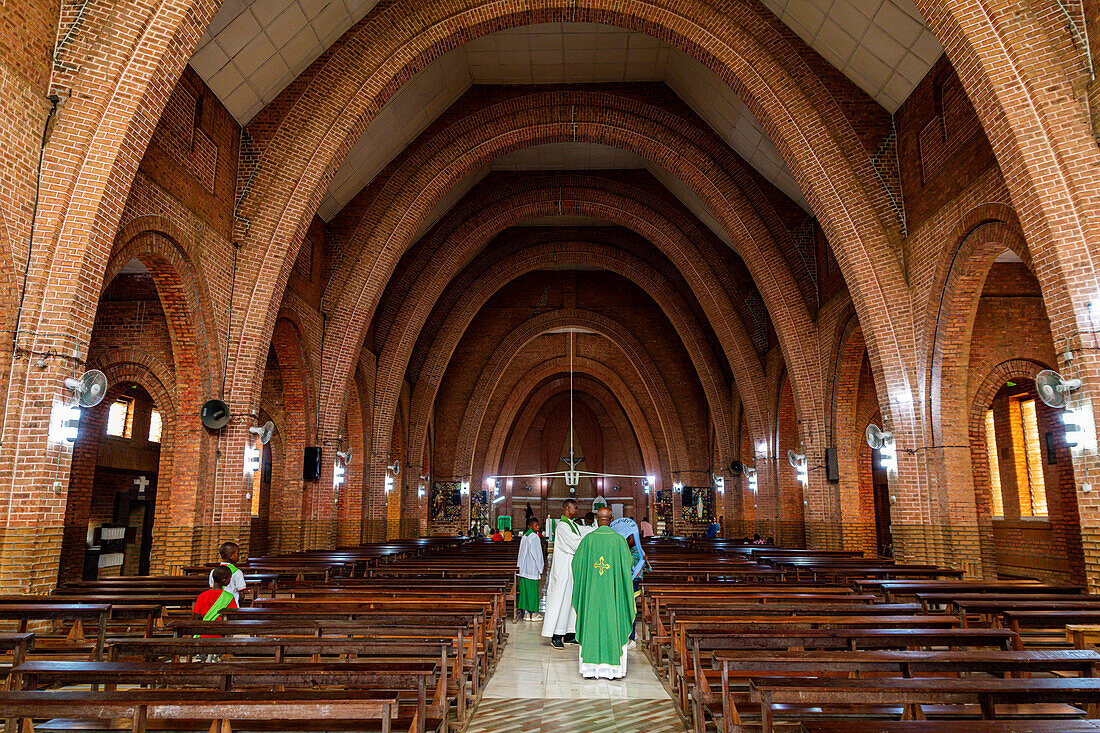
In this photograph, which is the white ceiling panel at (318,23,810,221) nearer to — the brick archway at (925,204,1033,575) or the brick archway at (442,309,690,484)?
the brick archway at (925,204,1033,575)

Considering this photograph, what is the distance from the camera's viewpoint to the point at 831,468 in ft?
48.4

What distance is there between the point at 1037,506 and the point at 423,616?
14.6 metres

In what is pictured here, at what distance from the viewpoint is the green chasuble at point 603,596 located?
6.48 metres

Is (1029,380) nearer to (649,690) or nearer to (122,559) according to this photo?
(649,690)

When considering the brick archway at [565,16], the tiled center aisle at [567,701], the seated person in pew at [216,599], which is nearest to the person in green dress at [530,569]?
the tiled center aisle at [567,701]

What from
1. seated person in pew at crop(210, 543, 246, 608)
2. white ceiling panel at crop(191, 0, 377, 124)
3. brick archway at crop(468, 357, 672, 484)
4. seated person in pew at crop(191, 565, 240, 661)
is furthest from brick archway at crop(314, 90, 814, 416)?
brick archway at crop(468, 357, 672, 484)

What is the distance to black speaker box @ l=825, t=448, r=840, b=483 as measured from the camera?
578 inches

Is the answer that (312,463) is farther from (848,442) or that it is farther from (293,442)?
(848,442)

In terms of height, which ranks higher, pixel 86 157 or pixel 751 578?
pixel 86 157

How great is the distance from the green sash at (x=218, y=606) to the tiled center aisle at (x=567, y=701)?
85.7 inches

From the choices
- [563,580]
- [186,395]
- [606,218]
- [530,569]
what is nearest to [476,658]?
[563,580]

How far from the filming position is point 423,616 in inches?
221

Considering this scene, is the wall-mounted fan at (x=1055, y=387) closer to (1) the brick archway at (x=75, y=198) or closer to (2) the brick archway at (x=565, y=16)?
(2) the brick archway at (x=565, y=16)

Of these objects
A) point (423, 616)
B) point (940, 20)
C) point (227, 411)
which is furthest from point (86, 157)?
point (940, 20)
